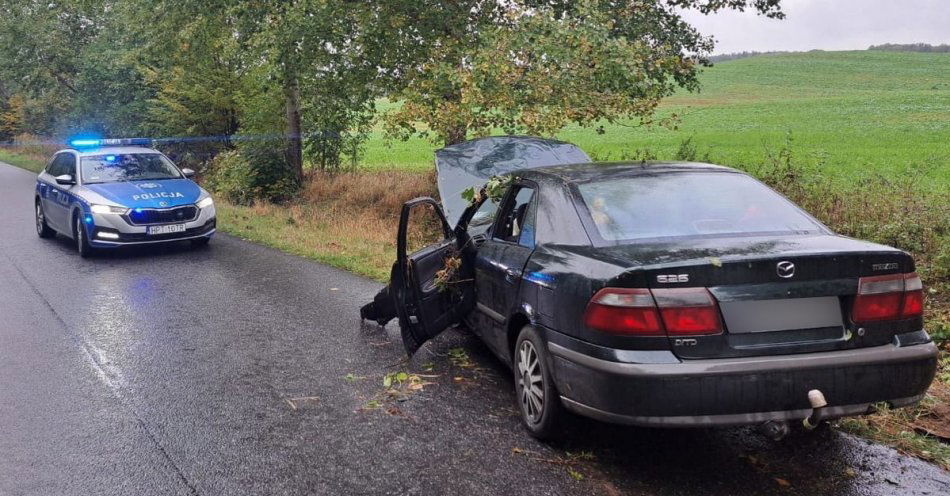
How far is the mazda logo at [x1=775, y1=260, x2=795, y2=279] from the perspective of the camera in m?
3.43

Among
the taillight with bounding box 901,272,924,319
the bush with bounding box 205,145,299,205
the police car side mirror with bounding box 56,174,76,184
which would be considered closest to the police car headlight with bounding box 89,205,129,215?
the police car side mirror with bounding box 56,174,76,184

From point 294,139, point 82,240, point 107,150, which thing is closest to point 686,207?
point 82,240

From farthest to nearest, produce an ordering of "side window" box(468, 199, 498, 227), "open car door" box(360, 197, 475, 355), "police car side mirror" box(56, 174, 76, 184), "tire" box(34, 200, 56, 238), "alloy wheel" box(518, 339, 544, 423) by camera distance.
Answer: "tire" box(34, 200, 56, 238)
"police car side mirror" box(56, 174, 76, 184)
"side window" box(468, 199, 498, 227)
"open car door" box(360, 197, 475, 355)
"alloy wheel" box(518, 339, 544, 423)

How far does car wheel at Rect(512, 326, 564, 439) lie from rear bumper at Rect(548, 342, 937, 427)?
52 centimetres

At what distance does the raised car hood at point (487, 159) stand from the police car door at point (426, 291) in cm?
236

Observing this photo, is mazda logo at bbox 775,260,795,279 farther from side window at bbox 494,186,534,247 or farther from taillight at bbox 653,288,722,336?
side window at bbox 494,186,534,247

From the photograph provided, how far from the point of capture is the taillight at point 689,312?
11.1ft

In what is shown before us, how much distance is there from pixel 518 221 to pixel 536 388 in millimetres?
1209

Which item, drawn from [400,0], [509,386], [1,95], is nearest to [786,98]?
[400,0]

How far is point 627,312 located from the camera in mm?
3451

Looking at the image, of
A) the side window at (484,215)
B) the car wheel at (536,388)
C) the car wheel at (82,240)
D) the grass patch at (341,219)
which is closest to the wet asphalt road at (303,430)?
the car wheel at (536,388)

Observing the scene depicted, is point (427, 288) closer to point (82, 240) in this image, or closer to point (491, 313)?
point (491, 313)

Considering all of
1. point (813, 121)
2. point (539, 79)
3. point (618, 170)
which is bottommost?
point (618, 170)

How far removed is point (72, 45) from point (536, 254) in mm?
33993
